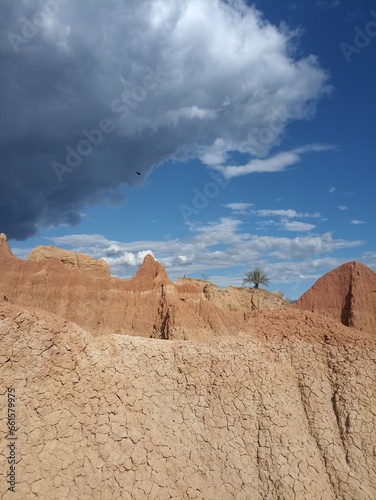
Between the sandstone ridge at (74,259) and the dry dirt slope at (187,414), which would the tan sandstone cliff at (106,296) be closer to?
the sandstone ridge at (74,259)

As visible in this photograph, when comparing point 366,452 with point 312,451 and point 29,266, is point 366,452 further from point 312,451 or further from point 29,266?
point 29,266

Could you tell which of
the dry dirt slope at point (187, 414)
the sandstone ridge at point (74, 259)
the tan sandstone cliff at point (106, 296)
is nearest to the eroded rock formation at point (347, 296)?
the dry dirt slope at point (187, 414)

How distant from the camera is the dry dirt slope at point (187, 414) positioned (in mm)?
10520

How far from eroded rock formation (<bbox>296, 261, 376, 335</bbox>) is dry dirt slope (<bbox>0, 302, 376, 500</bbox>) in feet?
12.6

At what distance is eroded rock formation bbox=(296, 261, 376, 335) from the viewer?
1727cm

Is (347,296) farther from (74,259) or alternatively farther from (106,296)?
(74,259)

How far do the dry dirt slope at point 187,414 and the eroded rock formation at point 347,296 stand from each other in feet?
12.6

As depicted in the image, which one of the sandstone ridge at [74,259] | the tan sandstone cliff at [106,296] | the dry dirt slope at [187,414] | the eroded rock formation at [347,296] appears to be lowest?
the dry dirt slope at [187,414]

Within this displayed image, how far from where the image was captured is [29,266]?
34688 mm

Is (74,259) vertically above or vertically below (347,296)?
above

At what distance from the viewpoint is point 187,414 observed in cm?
1207

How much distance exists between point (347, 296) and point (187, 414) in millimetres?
9369

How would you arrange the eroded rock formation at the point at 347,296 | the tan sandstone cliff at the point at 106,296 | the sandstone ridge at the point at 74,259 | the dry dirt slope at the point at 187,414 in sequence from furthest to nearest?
the sandstone ridge at the point at 74,259, the tan sandstone cliff at the point at 106,296, the eroded rock formation at the point at 347,296, the dry dirt slope at the point at 187,414

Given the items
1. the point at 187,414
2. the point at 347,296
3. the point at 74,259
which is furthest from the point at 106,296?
the point at 187,414
